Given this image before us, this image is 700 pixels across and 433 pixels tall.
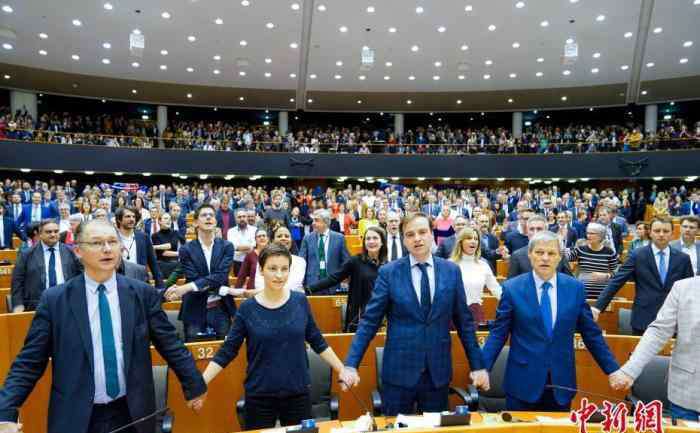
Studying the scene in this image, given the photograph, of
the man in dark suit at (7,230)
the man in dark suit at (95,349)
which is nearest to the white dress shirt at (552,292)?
the man in dark suit at (95,349)

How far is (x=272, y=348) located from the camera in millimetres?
2215

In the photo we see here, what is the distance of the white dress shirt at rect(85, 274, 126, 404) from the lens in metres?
1.87

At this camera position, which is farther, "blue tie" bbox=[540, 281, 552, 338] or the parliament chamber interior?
"blue tie" bbox=[540, 281, 552, 338]

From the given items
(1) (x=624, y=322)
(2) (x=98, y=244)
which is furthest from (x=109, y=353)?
(1) (x=624, y=322)

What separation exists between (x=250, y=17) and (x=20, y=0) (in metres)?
6.64

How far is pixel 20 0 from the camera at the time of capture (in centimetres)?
1329

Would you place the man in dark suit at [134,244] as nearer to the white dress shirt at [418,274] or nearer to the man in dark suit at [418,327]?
the man in dark suit at [418,327]

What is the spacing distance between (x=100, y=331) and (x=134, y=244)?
8.54ft

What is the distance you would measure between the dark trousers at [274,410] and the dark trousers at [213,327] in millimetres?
1430

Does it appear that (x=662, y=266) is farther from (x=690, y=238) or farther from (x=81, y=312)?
(x=81, y=312)

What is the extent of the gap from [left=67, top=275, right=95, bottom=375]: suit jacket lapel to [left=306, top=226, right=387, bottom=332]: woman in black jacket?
71.7 inches

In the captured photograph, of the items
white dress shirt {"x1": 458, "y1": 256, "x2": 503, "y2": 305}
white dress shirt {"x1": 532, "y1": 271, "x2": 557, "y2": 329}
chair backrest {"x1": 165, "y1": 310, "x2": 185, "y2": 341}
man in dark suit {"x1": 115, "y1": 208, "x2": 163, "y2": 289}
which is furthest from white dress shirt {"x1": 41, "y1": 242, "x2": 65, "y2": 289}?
white dress shirt {"x1": 532, "y1": 271, "x2": 557, "y2": 329}

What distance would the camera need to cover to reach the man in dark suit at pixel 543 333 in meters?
2.29

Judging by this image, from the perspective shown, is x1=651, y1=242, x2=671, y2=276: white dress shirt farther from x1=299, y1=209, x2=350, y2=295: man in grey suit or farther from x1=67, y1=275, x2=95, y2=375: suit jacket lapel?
x1=67, y1=275, x2=95, y2=375: suit jacket lapel
